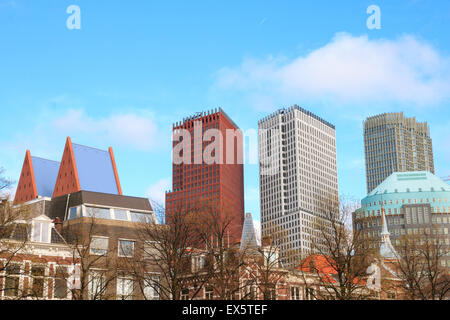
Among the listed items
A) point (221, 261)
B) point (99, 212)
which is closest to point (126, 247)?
point (99, 212)

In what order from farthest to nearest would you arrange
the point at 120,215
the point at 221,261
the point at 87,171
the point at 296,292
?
the point at 87,171
the point at 120,215
the point at 296,292
the point at 221,261

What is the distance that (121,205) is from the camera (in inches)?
2913

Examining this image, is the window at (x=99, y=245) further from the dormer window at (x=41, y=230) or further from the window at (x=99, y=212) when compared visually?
the dormer window at (x=41, y=230)

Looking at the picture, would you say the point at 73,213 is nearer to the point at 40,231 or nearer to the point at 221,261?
the point at 40,231

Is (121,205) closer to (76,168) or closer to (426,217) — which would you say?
(76,168)

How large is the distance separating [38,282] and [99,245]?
485 inches

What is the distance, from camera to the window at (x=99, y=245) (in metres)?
65.4

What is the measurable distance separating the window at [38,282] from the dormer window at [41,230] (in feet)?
17.5

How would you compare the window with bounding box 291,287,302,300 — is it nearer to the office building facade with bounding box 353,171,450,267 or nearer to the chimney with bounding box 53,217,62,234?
the chimney with bounding box 53,217,62,234

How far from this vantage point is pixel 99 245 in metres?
66.8

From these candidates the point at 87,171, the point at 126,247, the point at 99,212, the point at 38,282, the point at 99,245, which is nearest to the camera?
the point at 38,282
